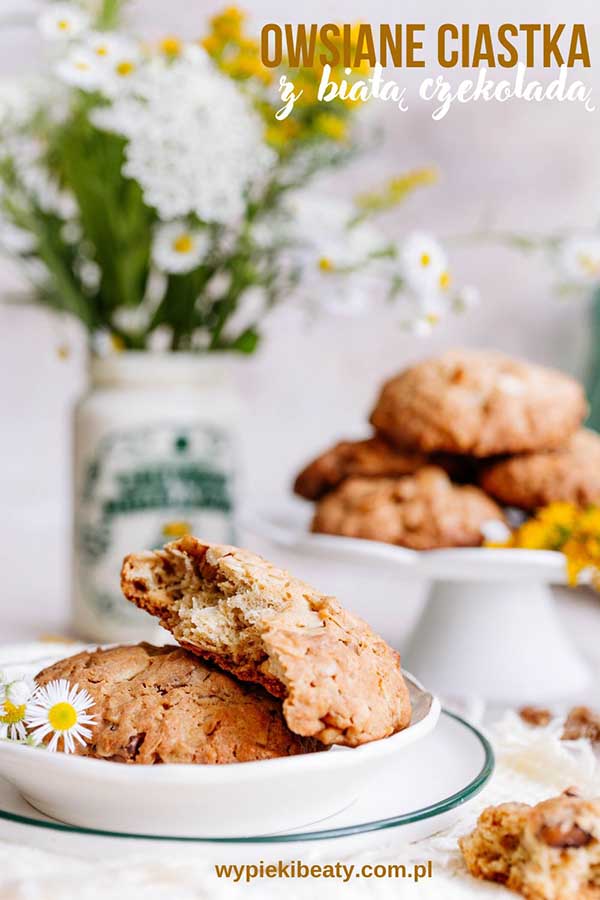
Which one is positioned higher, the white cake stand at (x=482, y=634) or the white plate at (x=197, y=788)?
the white plate at (x=197, y=788)

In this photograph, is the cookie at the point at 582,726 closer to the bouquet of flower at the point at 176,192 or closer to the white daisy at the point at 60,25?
the bouquet of flower at the point at 176,192

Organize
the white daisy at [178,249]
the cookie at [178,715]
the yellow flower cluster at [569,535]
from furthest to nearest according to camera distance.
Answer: the white daisy at [178,249], the yellow flower cluster at [569,535], the cookie at [178,715]

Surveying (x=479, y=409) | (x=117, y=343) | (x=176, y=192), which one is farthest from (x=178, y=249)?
(x=479, y=409)

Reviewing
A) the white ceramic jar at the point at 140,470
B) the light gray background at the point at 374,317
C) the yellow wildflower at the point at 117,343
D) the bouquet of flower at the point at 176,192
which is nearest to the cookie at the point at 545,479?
the bouquet of flower at the point at 176,192

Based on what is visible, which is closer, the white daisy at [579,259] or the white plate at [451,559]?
the white plate at [451,559]

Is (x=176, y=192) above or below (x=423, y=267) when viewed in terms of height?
above

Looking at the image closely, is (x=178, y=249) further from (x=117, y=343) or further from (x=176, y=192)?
(x=117, y=343)

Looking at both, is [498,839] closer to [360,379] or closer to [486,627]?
[486,627]
